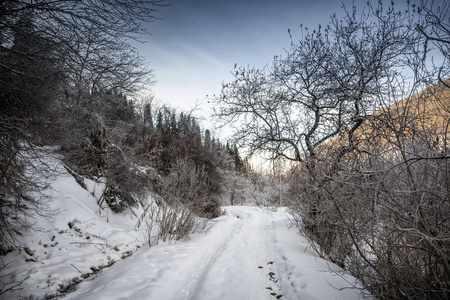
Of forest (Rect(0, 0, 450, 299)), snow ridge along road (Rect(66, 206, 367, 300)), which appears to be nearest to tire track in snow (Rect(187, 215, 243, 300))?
snow ridge along road (Rect(66, 206, 367, 300))

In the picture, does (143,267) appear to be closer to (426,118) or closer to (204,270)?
(204,270)

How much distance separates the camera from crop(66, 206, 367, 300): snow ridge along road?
3188 mm

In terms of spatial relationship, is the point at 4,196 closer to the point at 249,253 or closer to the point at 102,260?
the point at 102,260

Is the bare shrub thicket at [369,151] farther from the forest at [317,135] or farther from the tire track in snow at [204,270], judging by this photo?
the tire track in snow at [204,270]

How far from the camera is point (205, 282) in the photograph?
3.75m

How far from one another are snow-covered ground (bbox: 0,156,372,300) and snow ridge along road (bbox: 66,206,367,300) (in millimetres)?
15

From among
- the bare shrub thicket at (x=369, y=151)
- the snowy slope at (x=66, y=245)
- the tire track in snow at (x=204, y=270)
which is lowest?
the tire track in snow at (x=204, y=270)

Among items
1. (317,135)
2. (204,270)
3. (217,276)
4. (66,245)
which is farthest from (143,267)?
(317,135)

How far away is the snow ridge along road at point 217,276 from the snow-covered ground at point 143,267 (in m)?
0.01

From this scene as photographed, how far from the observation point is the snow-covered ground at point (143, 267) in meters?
3.28

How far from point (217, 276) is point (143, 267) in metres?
1.56

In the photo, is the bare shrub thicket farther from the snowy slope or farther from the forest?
the snowy slope

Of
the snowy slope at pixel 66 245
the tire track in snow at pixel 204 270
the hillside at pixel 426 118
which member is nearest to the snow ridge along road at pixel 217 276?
the tire track in snow at pixel 204 270

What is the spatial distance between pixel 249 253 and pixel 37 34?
6.80 meters
